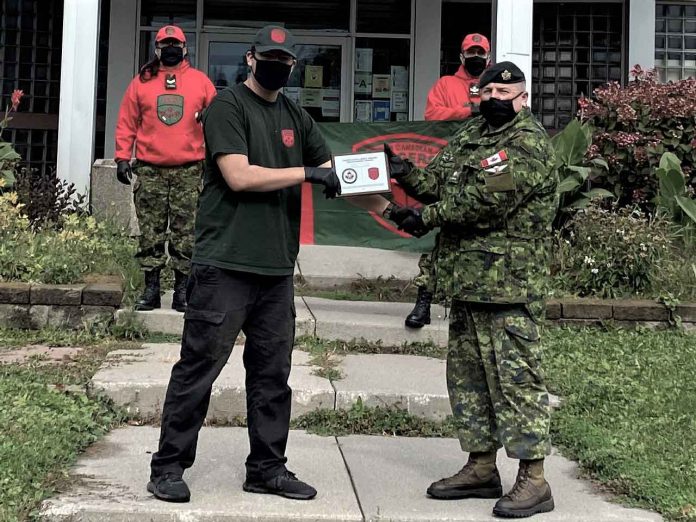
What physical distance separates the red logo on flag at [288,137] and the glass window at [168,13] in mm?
8022

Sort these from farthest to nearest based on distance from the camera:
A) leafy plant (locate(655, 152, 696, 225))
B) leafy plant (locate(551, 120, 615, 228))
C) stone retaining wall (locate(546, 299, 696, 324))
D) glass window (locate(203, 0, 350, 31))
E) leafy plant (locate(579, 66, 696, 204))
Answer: glass window (locate(203, 0, 350, 31)), leafy plant (locate(579, 66, 696, 204)), leafy plant (locate(551, 120, 615, 228)), leafy plant (locate(655, 152, 696, 225)), stone retaining wall (locate(546, 299, 696, 324))

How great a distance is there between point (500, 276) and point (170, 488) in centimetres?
155

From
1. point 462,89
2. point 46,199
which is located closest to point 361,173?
point 462,89

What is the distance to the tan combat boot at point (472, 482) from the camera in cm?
358

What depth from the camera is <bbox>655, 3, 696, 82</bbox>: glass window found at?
11.1 metres

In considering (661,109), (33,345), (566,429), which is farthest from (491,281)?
(661,109)

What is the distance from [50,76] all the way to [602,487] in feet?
30.4

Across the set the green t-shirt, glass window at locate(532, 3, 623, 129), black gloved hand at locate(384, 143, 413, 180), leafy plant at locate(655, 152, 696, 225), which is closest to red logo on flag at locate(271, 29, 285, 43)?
the green t-shirt

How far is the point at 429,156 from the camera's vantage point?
7352 mm

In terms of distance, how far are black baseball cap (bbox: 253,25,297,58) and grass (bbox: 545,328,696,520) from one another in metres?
2.31

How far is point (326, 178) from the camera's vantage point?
11.2 ft

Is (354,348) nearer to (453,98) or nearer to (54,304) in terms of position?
(54,304)

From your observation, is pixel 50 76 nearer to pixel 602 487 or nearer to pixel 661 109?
pixel 661 109

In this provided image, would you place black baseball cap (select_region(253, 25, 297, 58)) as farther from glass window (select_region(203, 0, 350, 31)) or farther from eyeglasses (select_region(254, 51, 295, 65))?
glass window (select_region(203, 0, 350, 31))
